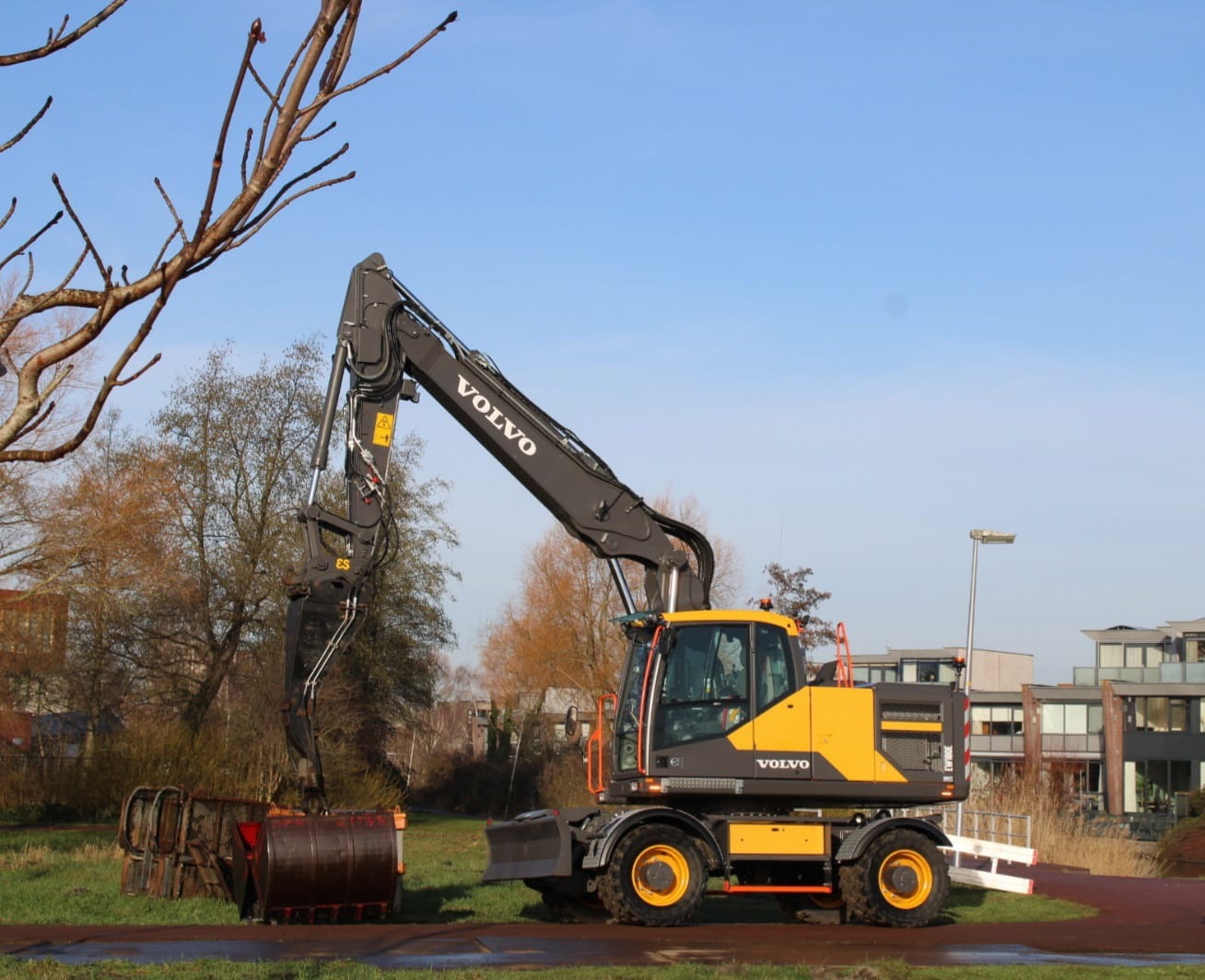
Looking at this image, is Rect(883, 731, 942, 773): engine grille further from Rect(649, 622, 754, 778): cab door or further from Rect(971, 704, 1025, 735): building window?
Rect(971, 704, 1025, 735): building window

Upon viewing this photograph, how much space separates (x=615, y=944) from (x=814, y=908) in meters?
3.76

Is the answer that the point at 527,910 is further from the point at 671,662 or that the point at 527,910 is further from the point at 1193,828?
the point at 1193,828

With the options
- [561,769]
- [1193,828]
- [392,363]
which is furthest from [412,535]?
[392,363]

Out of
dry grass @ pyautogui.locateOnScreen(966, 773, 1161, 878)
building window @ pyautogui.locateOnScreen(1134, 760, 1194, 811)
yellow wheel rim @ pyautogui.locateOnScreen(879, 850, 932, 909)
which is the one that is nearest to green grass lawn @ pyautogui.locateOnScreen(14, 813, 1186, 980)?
yellow wheel rim @ pyautogui.locateOnScreen(879, 850, 932, 909)

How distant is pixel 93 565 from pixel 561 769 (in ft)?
55.2

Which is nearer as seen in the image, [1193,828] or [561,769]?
[1193,828]

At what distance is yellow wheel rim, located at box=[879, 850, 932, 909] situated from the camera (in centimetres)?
1534

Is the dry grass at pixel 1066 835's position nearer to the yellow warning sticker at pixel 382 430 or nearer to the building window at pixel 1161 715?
the yellow warning sticker at pixel 382 430

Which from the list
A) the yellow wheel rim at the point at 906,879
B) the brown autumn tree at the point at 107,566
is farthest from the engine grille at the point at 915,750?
the brown autumn tree at the point at 107,566

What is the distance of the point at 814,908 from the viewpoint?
1642cm

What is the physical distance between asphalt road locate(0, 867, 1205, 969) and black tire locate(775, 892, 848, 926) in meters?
0.40

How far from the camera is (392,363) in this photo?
16547 millimetres

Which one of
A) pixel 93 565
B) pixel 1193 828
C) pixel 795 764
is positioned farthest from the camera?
pixel 1193 828

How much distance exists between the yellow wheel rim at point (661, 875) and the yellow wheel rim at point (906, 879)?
2.21 m
